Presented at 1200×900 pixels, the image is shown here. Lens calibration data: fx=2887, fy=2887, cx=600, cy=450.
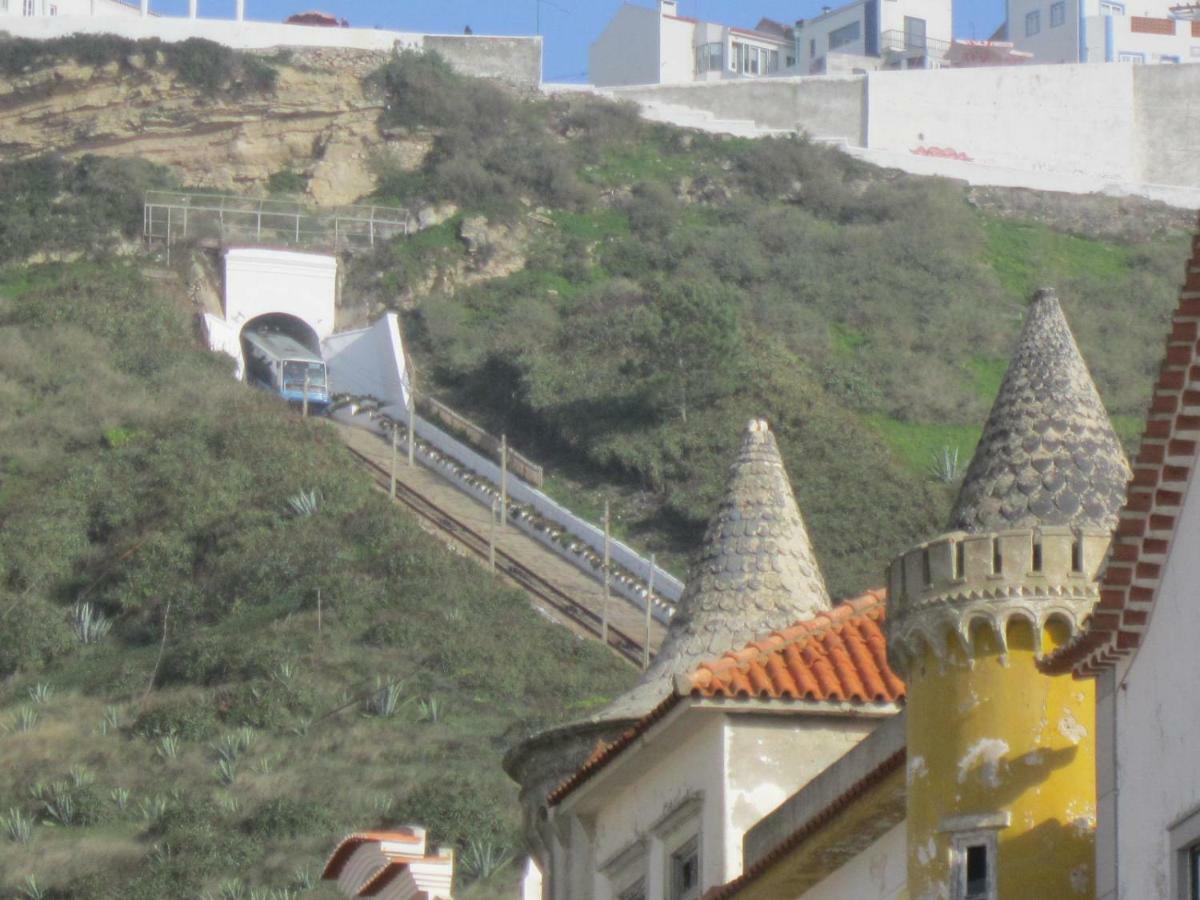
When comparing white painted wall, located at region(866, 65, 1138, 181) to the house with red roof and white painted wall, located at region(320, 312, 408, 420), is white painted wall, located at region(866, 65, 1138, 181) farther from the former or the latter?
the house with red roof

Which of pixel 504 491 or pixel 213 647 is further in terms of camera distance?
pixel 504 491

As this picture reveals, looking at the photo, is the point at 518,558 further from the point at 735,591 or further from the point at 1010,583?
the point at 1010,583

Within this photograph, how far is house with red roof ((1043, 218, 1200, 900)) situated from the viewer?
10016 millimetres

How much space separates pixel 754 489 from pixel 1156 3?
285 feet

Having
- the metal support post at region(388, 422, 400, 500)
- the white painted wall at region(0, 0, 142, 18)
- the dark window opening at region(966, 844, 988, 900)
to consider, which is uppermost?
the white painted wall at region(0, 0, 142, 18)

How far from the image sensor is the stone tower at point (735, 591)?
19.0 metres

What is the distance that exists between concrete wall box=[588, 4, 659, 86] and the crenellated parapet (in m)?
88.1

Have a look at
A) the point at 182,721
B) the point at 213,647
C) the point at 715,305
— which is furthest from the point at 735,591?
the point at 715,305

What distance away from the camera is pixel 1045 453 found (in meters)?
12.8

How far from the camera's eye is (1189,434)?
10.2 meters

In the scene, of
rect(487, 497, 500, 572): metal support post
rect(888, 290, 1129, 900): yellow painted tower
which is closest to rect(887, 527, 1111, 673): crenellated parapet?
rect(888, 290, 1129, 900): yellow painted tower

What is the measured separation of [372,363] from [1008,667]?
60461 millimetres

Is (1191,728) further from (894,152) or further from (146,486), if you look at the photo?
(894,152)

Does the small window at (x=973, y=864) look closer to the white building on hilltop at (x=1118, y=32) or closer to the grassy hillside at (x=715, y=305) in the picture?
the grassy hillside at (x=715, y=305)
